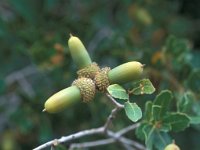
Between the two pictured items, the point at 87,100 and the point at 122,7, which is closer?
the point at 87,100

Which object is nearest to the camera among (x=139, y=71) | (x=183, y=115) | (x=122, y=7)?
(x=139, y=71)

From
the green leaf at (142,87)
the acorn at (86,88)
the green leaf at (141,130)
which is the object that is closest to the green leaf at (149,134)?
the green leaf at (141,130)

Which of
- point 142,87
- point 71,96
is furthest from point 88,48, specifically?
Result: point 71,96

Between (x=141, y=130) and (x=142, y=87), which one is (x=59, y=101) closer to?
(x=142, y=87)

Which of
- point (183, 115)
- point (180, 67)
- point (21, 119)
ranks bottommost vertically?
point (183, 115)

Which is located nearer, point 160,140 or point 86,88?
point 86,88

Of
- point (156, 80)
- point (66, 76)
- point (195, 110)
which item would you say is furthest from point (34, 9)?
point (195, 110)

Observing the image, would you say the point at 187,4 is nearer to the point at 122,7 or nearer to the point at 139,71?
the point at 122,7
